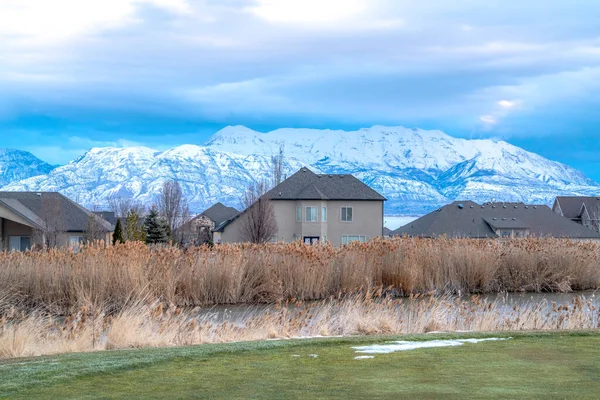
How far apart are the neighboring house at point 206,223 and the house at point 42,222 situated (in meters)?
22.4

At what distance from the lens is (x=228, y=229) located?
63094 millimetres

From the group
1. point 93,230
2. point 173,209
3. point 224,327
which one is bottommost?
point 224,327

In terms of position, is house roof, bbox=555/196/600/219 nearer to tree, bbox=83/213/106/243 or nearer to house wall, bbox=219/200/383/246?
house wall, bbox=219/200/383/246

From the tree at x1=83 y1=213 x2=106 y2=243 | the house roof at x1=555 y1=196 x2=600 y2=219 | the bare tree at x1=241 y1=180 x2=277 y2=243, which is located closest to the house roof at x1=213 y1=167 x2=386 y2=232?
the bare tree at x1=241 y1=180 x2=277 y2=243

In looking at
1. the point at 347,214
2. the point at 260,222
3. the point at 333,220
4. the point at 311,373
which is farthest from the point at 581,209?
the point at 311,373

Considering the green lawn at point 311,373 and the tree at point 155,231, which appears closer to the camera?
the green lawn at point 311,373

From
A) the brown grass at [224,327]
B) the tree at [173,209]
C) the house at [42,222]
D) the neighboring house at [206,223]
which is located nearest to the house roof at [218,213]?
the neighboring house at [206,223]

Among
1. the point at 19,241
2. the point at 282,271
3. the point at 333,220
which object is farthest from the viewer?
the point at 333,220

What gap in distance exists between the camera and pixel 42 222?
159 ft

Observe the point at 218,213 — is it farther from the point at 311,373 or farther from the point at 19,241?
the point at 311,373

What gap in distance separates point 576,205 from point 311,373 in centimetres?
8281

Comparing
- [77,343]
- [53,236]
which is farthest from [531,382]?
[53,236]

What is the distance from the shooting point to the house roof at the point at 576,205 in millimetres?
83938

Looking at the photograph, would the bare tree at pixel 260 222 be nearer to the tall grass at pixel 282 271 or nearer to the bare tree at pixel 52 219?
the bare tree at pixel 52 219
